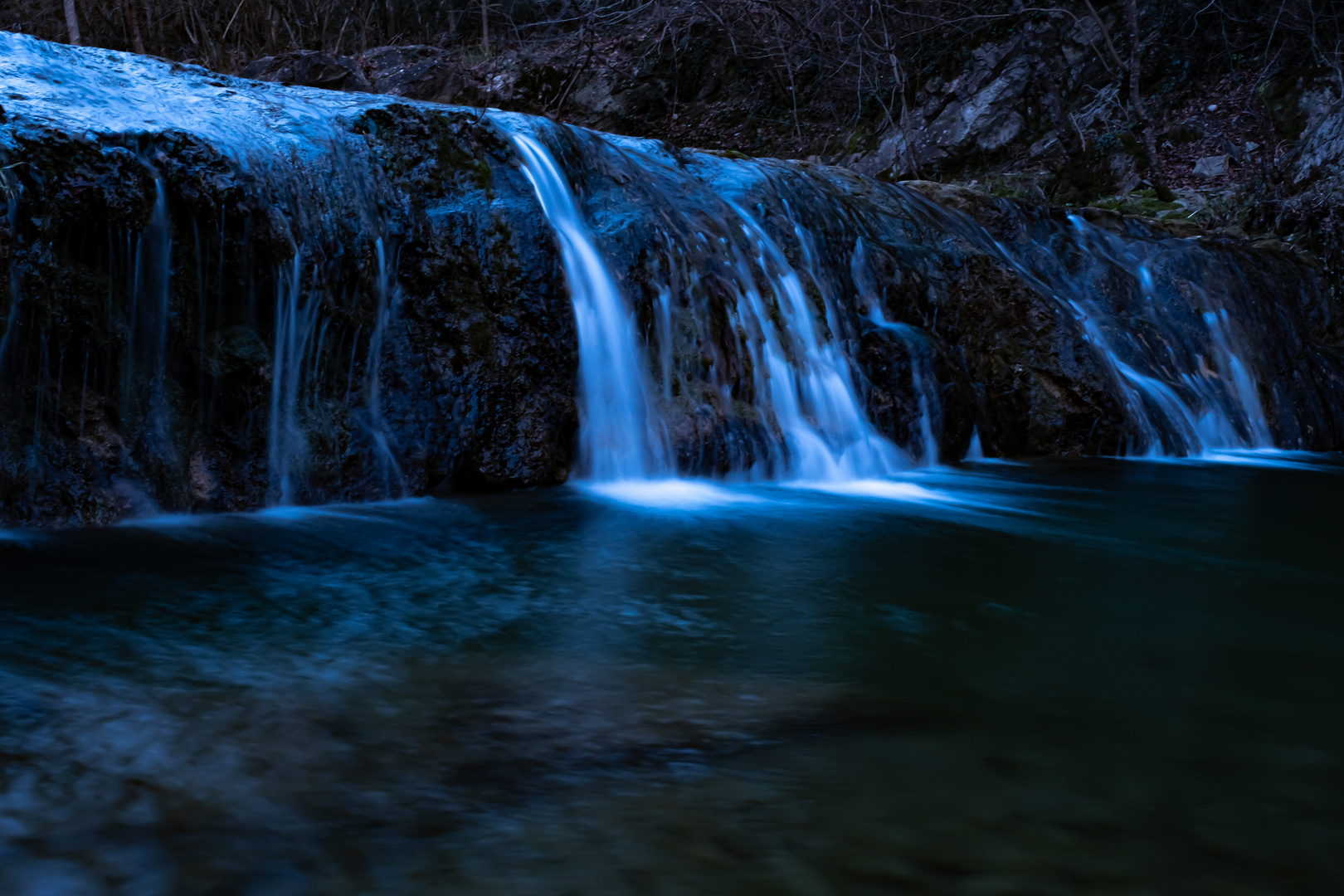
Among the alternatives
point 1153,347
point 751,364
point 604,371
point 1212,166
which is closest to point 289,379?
point 604,371

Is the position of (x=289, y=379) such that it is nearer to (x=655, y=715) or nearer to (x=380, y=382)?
(x=380, y=382)

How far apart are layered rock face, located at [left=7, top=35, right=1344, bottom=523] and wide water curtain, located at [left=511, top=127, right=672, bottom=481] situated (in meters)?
0.08

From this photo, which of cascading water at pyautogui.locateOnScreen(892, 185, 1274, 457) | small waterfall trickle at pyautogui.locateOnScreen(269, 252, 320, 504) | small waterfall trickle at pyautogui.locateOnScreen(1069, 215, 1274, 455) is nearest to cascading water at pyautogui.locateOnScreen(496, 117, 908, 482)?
small waterfall trickle at pyautogui.locateOnScreen(269, 252, 320, 504)

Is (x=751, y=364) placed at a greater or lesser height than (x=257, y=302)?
lesser

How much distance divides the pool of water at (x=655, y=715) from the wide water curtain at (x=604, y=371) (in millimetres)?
1436

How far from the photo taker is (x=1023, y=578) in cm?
344

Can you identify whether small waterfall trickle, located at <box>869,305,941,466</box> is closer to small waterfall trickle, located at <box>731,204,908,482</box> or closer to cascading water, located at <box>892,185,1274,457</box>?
small waterfall trickle, located at <box>731,204,908,482</box>

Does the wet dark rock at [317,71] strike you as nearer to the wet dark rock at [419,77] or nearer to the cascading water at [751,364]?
the wet dark rock at [419,77]

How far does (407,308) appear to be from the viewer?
5094 mm

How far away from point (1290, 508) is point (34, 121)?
619 cm

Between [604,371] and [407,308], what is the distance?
1.08m

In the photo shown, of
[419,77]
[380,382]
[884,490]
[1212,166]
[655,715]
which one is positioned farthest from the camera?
[419,77]

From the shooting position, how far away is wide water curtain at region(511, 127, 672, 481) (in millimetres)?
5402

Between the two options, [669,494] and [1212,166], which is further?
[1212,166]
